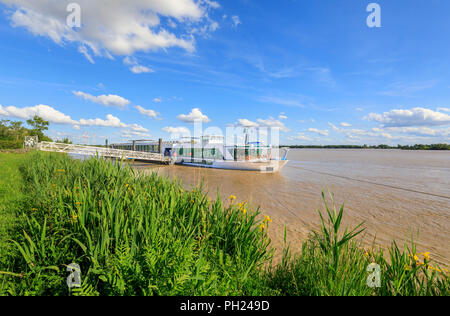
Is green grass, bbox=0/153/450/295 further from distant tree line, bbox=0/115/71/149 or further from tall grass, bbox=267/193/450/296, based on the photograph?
distant tree line, bbox=0/115/71/149

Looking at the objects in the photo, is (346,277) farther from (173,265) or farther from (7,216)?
(7,216)

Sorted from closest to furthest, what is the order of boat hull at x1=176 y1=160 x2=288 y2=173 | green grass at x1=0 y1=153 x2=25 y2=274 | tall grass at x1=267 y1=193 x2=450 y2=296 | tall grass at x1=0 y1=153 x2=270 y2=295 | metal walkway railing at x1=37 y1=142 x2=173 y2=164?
tall grass at x1=0 y1=153 x2=270 y2=295
tall grass at x1=267 y1=193 x2=450 y2=296
green grass at x1=0 y1=153 x2=25 y2=274
boat hull at x1=176 y1=160 x2=288 y2=173
metal walkway railing at x1=37 y1=142 x2=173 y2=164

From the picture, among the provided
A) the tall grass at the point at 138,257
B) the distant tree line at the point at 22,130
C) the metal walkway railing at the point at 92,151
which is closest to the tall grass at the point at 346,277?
the tall grass at the point at 138,257

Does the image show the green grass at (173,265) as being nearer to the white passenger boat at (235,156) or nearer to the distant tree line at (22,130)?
the white passenger boat at (235,156)

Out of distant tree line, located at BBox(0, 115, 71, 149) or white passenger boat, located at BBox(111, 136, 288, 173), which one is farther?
distant tree line, located at BBox(0, 115, 71, 149)

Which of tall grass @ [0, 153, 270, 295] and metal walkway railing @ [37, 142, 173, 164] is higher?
metal walkway railing @ [37, 142, 173, 164]

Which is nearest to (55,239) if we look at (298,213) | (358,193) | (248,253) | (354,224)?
(248,253)

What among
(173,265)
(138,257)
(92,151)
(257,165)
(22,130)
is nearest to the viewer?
(173,265)

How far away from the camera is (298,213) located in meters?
7.47

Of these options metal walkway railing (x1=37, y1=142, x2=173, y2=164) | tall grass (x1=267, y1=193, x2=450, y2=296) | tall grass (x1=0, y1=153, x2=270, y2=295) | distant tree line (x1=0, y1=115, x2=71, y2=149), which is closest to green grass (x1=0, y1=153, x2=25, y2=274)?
tall grass (x1=0, y1=153, x2=270, y2=295)

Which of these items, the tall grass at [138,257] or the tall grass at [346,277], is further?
the tall grass at [346,277]

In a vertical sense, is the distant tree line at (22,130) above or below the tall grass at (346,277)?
above

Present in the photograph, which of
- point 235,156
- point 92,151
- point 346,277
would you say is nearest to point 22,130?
point 92,151
